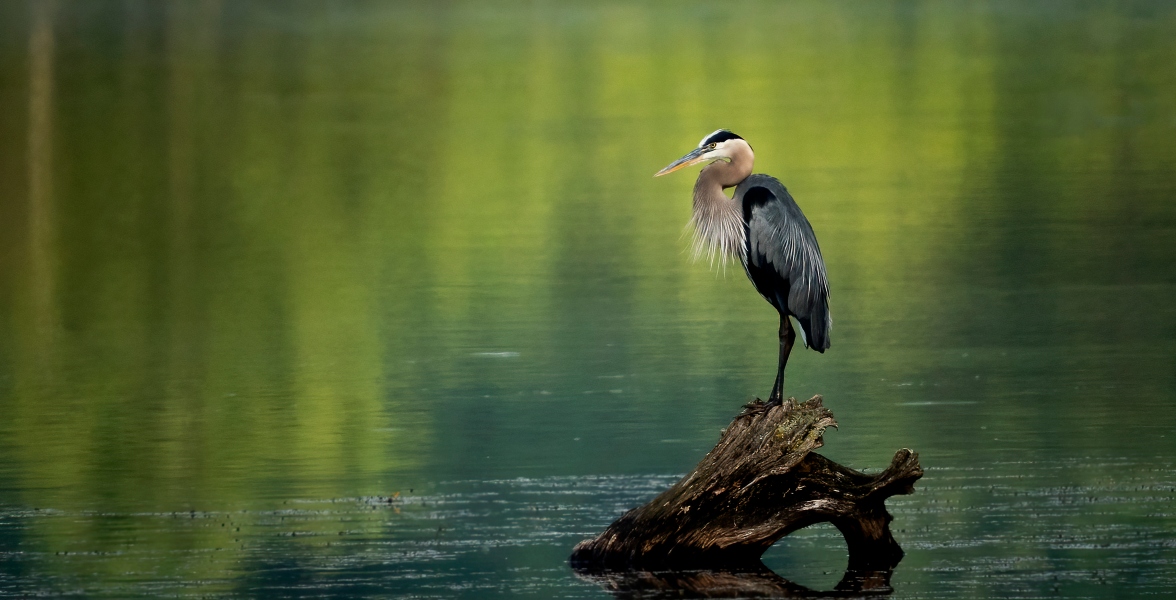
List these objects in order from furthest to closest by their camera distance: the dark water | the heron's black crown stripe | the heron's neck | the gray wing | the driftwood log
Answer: the dark water, the heron's neck, the heron's black crown stripe, the gray wing, the driftwood log

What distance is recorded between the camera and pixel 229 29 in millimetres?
52188

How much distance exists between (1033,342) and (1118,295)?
215cm

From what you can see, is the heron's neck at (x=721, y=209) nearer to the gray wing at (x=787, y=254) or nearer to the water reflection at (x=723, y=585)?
the gray wing at (x=787, y=254)

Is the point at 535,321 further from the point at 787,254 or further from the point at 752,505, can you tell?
the point at 752,505

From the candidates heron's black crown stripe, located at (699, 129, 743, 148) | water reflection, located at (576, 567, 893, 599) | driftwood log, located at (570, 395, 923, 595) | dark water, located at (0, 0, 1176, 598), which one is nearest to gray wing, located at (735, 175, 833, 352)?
heron's black crown stripe, located at (699, 129, 743, 148)

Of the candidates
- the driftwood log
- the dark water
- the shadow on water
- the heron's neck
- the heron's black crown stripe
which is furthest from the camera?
the dark water

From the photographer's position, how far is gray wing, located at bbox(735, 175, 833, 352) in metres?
9.85

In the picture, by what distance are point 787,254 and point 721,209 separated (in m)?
0.45

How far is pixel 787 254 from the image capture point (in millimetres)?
9898

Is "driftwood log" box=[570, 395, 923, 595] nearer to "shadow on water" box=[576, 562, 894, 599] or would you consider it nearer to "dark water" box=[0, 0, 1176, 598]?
"shadow on water" box=[576, 562, 894, 599]

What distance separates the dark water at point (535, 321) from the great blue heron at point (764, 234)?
114 centimetres

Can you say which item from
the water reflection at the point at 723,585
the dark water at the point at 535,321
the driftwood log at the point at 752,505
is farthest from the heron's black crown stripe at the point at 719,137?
the water reflection at the point at 723,585

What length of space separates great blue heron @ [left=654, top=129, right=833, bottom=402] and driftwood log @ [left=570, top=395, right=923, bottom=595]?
1.79ft

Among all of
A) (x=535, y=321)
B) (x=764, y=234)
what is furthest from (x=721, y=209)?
Answer: (x=535, y=321)
